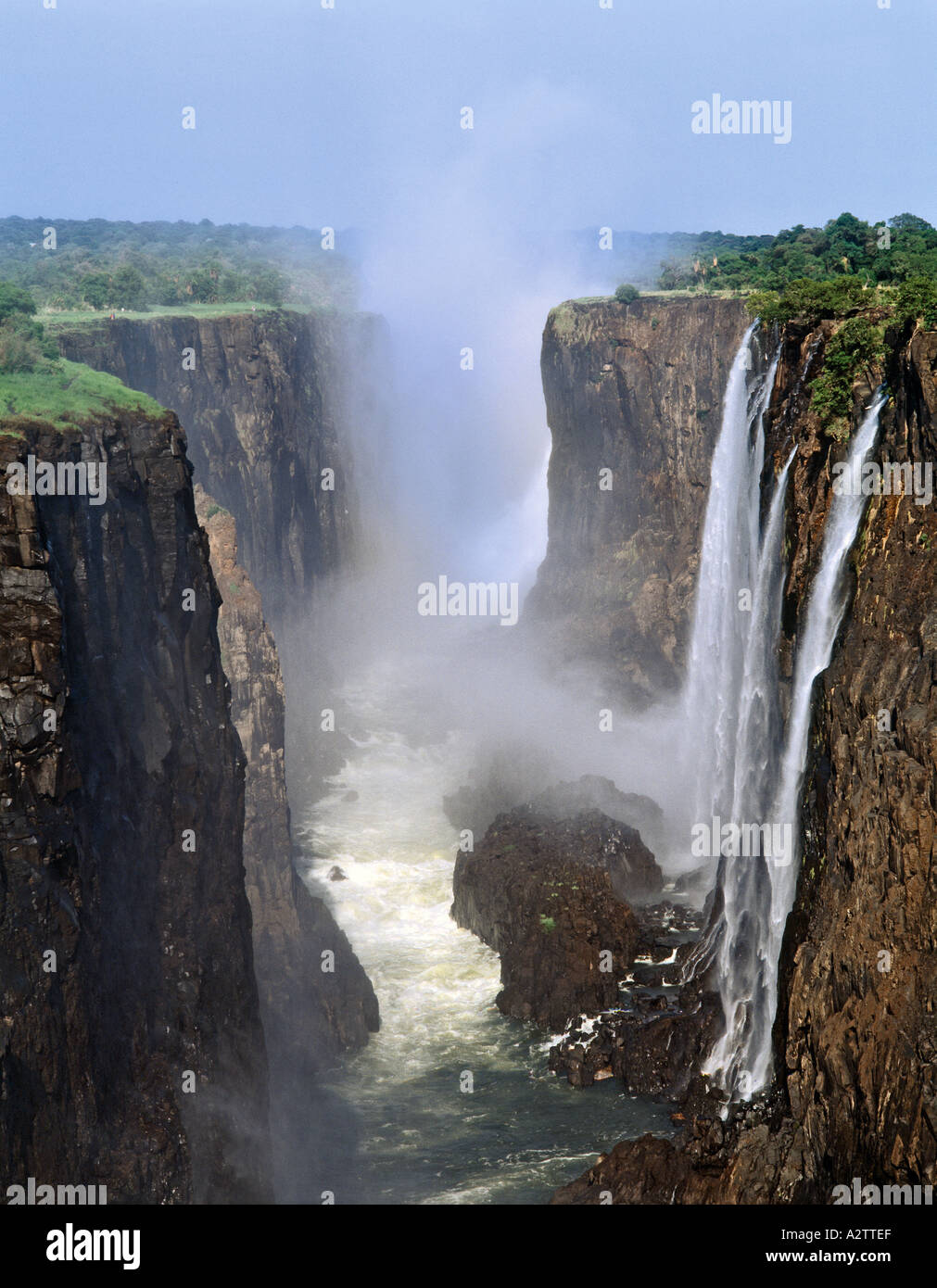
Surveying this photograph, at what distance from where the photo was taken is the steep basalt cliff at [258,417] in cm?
7150

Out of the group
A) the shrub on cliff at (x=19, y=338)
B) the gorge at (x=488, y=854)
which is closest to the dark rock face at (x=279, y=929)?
the gorge at (x=488, y=854)

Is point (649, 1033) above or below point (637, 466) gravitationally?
below

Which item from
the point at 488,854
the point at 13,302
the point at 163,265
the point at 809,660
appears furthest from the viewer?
the point at 163,265

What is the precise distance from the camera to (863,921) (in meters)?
32.4

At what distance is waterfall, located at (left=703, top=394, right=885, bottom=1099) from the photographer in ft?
119

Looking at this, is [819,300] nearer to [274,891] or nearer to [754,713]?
[754,713]

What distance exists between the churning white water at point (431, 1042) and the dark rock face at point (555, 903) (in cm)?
114

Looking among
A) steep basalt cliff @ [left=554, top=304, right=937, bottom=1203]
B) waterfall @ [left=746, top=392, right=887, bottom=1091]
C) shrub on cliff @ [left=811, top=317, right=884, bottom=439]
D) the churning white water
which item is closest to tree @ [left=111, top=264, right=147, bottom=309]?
the churning white water

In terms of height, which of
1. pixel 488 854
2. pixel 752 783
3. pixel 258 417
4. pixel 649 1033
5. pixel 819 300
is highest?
pixel 819 300

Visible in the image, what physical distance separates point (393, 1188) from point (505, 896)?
670 inches

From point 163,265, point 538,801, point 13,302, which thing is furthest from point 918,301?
point 163,265

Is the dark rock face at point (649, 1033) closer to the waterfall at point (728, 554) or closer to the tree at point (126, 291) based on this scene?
the waterfall at point (728, 554)

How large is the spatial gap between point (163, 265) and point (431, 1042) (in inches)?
3056

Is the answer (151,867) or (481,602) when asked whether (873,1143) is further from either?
(481,602)
